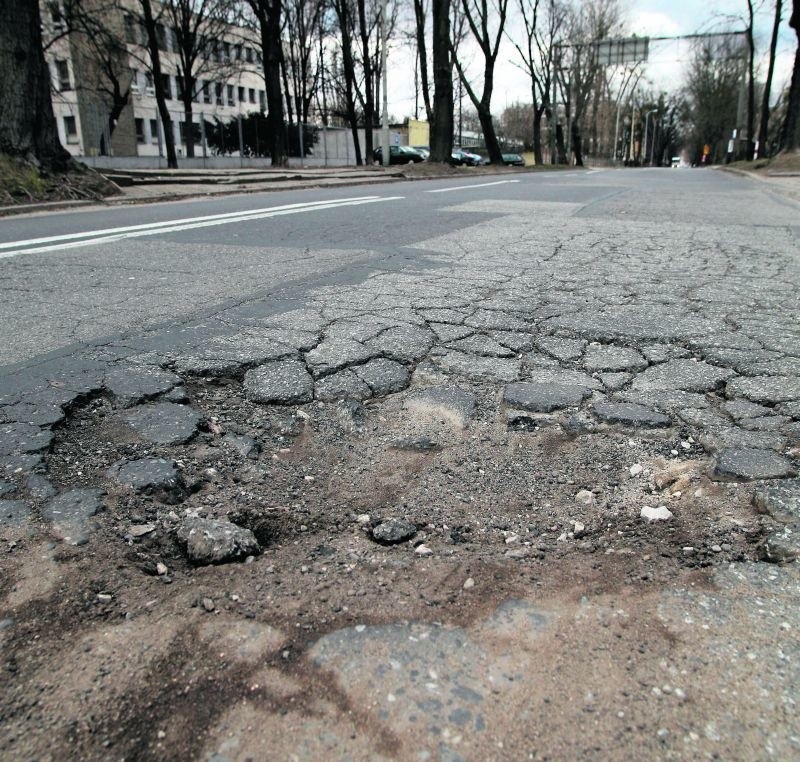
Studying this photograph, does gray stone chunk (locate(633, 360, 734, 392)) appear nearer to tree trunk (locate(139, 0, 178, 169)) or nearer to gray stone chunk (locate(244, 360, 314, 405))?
gray stone chunk (locate(244, 360, 314, 405))

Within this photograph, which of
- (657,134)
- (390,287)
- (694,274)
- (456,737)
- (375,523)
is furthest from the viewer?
(657,134)

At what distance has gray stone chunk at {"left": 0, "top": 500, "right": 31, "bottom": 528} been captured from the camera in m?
1.82

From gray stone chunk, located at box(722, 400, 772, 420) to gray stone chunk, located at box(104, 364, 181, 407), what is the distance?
2.23 meters

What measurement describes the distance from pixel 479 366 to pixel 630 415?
743 mm

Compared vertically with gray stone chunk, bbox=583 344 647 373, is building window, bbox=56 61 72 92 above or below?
above

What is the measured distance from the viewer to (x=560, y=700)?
4.22 ft

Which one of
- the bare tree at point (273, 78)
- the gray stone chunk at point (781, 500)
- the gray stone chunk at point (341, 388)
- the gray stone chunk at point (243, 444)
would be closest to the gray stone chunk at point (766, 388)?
Result: the gray stone chunk at point (781, 500)

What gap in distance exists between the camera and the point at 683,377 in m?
2.91

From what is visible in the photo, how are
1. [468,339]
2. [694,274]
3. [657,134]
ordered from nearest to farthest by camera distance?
[468,339] < [694,274] < [657,134]

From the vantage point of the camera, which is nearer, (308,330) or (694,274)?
(308,330)

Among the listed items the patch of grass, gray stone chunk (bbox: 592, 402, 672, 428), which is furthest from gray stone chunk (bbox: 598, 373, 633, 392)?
the patch of grass

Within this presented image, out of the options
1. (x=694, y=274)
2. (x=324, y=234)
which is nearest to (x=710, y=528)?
(x=694, y=274)

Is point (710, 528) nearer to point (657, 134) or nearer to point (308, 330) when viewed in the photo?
point (308, 330)

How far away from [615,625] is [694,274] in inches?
155
